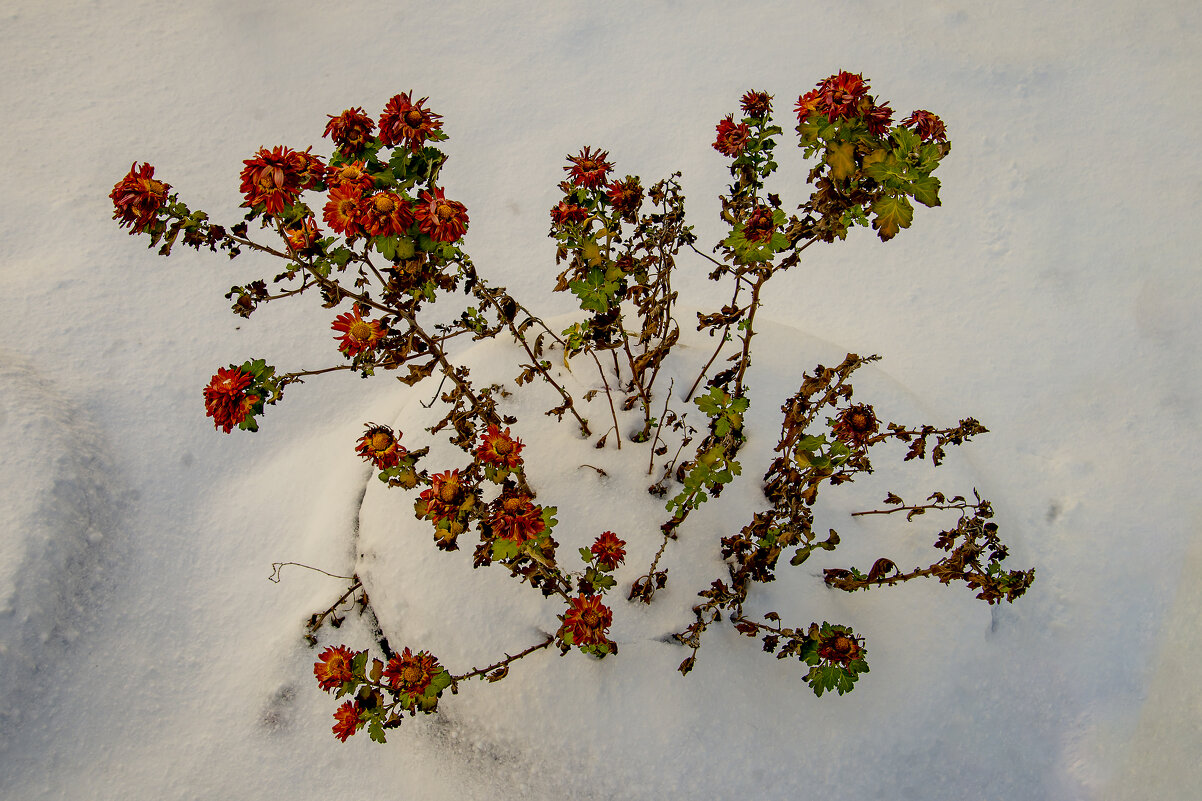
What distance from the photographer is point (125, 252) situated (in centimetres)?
221

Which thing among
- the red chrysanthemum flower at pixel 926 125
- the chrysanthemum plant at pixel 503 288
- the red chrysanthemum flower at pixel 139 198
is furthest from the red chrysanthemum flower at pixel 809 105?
the red chrysanthemum flower at pixel 139 198

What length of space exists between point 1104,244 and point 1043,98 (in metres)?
0.61

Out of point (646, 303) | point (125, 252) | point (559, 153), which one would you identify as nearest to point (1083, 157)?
point (559, 153)

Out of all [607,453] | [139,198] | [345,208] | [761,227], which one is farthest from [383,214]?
[607,453]

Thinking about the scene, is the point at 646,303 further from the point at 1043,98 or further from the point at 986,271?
the point at 1043,98

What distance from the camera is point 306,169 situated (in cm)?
99

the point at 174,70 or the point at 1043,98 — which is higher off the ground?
the point at 1043,98

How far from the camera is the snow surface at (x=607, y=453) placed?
1.46 metres

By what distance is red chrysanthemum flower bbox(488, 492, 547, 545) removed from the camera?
100cm

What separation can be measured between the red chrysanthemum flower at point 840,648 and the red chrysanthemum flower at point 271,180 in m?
0.98

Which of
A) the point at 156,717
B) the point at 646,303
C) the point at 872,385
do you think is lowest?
the point at 156,717

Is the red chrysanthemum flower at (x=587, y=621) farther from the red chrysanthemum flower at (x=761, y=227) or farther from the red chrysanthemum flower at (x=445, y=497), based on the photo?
the red chrysanthemum flower at (x=761, y=227)

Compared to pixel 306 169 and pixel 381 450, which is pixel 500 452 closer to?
pixel 381 450

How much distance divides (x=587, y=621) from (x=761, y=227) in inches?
24.0
